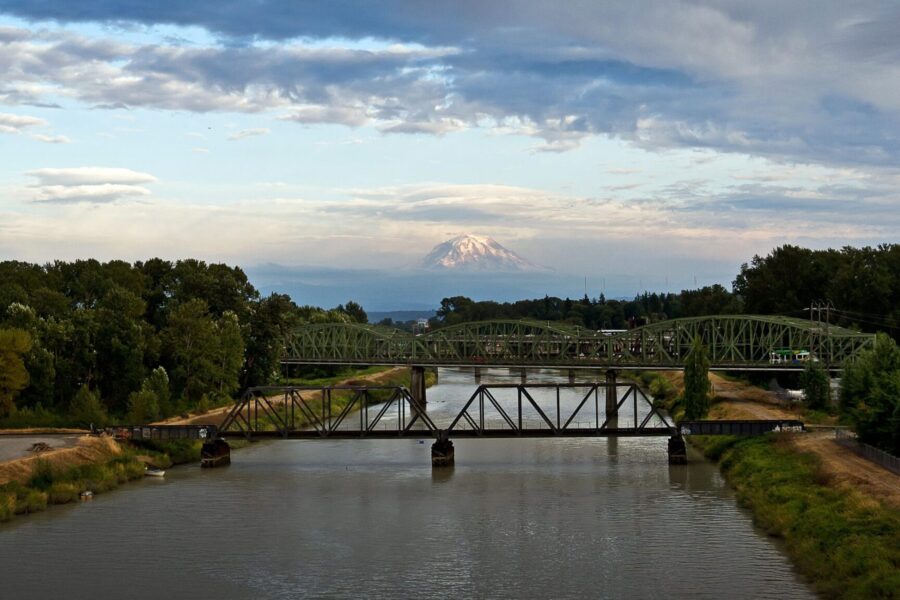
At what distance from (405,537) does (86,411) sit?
4653cm

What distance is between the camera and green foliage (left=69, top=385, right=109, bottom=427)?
91875 millimetres

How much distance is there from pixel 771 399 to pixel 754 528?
65442 mm

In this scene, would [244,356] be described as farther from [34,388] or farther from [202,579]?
[202,579]

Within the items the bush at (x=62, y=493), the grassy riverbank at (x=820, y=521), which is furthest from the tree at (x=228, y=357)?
the grassy riverbank at (x=820, y=521)

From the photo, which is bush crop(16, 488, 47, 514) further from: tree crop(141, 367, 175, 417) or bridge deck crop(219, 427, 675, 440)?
tree crop(141, 367, 175, 417)

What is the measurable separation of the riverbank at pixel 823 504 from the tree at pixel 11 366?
180ft

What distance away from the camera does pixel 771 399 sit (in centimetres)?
11925

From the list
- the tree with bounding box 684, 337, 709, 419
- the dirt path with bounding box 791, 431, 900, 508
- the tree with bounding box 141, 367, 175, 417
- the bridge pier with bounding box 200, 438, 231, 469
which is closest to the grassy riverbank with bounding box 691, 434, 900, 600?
the dirt path with bounding box 791, 431, 900, 508

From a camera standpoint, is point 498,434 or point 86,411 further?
point 86,411

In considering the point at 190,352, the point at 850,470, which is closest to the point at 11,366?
the point at 190,352

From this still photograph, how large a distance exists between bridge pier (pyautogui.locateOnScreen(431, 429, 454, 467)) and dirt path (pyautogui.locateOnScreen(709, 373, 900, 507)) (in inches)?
936

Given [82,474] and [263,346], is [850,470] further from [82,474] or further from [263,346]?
[263,346]

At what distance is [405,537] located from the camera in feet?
182

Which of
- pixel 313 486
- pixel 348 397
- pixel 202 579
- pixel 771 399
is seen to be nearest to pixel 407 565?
pixel 202 579
